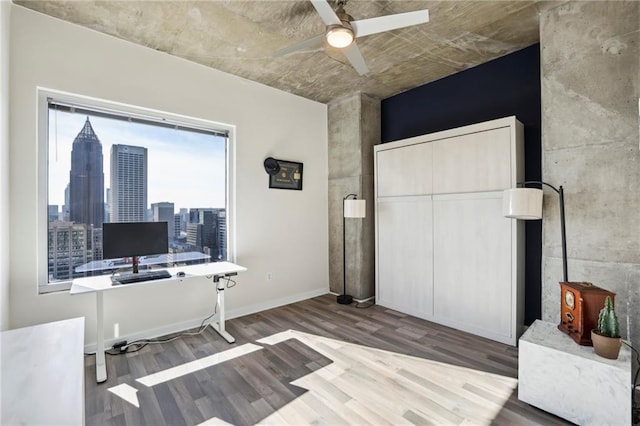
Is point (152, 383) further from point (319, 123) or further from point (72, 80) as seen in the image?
point (319, 123)

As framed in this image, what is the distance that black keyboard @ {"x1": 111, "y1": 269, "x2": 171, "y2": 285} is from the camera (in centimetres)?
272

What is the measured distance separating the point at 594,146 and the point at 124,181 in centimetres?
457

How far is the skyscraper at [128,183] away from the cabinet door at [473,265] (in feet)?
11.6

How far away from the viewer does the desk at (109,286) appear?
2.51 metres

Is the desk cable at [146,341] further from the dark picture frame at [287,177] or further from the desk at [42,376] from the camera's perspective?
the dark picture frame at [287,177]

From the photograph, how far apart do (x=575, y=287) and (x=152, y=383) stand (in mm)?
3468

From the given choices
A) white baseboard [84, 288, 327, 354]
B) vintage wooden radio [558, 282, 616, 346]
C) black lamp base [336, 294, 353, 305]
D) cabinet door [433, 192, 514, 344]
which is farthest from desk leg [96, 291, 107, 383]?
vintage wooden radio [558, 282, 616, 346]

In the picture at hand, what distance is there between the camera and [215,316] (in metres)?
3.68

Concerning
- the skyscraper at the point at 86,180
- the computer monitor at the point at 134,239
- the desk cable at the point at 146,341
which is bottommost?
the desk cable at the point at 146,341

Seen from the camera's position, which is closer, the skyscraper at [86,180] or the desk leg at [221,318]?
the skyscraper at [86,180]

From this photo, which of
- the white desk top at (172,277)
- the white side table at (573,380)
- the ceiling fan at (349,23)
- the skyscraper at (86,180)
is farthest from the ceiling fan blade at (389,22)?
the skyscraper at (86,180)

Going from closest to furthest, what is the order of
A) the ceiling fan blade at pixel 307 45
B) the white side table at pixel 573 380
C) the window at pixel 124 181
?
1. the white side table at pixel 573 380
2. the ceiling fan blade at pixel 307 45
3. the window at pixel 124 181

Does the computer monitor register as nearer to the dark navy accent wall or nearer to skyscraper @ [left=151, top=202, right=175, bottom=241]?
skyscraper @ [left=151, top=202, right=175, bottom=241]

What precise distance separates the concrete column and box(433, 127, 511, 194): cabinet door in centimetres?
120
